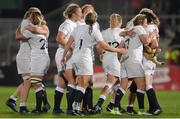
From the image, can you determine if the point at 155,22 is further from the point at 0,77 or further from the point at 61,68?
the point at 0,77

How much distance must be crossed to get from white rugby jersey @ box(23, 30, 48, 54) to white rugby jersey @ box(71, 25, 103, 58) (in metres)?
0.84

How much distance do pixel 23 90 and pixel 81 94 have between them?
56.5 inches

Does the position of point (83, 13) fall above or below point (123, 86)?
above

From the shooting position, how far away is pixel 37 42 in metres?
16.3

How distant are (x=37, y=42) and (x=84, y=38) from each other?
1130 millimetres

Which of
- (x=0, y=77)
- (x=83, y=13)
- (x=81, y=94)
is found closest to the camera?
(x=81, y=94)

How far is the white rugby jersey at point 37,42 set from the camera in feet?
53.5

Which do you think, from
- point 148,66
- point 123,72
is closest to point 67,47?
point 123,72

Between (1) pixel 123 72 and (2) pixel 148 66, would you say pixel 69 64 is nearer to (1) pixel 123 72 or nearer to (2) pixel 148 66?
(1) pixel 123 72

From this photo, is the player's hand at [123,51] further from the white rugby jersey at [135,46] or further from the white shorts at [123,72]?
the white shorts at [123,72]

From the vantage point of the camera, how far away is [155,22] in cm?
1655

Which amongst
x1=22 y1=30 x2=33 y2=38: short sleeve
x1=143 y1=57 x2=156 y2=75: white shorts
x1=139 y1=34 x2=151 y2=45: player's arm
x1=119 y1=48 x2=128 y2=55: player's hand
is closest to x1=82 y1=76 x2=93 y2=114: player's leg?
x1=119 y1=48 x2=128 y2=55: player's hand

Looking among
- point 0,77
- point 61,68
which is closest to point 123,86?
point 61,68

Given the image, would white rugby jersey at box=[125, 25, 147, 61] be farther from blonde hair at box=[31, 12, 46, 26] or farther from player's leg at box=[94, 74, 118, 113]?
blonde hair at box=[31, 12, 46, 26]
